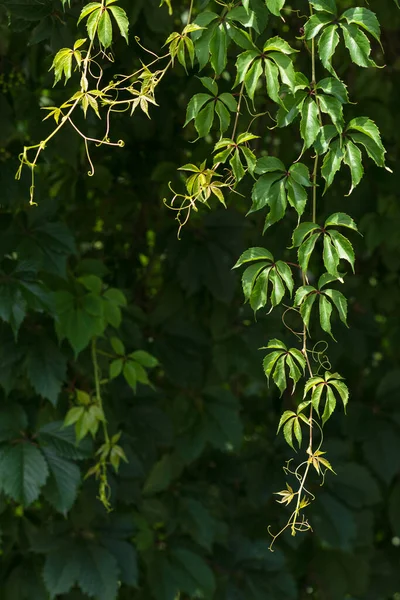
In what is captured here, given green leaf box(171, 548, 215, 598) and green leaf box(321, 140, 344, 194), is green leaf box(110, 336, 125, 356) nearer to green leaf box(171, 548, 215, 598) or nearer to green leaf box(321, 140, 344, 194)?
green leaf box(171, 548, 215, 598)

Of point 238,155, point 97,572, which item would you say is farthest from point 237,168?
point 97,572

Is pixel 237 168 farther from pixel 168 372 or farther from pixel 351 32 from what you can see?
pixel 168 372

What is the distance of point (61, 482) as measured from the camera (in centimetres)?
190

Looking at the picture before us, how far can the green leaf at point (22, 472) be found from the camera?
185 cm

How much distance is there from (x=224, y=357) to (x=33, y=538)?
0.55 m

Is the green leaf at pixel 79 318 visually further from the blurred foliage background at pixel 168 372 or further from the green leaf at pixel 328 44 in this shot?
the green leaf at pixel 328 44

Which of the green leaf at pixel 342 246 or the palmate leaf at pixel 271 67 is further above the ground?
the palmate leaf at pixel 271 67

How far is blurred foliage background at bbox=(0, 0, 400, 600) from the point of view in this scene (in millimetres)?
1946

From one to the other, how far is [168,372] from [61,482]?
443 millimetres

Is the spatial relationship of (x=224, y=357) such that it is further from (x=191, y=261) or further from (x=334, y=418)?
(x=334, y=418)

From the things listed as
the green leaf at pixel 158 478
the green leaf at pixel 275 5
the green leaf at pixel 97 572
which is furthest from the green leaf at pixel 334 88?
the green leaf at pixel 158 478

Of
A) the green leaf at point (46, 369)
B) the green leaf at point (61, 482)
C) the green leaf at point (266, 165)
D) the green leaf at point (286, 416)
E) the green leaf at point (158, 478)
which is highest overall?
the green leaf at point (266, 165)

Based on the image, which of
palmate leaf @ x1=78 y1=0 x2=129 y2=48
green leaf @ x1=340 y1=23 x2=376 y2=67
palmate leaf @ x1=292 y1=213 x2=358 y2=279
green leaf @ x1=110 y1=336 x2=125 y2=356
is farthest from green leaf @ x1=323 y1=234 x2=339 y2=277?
green leaf @ x1=110 y1=336 x2=125 y2=356

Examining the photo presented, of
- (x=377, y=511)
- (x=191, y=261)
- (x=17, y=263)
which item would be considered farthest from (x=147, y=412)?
(x=377, y=511)
